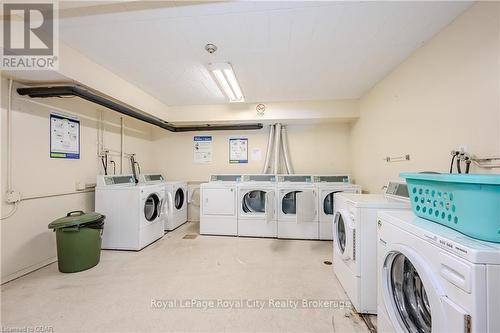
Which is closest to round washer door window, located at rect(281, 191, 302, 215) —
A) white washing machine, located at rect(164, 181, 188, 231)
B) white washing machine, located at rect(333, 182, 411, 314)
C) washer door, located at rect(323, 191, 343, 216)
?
washer door, located at rect(323, 191, 343, 216)

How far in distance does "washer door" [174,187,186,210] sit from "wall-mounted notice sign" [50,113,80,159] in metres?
1.71

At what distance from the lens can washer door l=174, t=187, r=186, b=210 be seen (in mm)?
4073

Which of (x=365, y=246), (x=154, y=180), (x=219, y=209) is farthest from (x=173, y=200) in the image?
(x=365, y=246)

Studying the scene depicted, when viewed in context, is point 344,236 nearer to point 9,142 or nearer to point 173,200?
point 173,200

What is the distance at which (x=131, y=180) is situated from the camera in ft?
11.8

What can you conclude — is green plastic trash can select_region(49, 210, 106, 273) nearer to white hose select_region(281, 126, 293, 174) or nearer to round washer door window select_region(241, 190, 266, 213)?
round washer door window select_region(241, 190, 266, 213)

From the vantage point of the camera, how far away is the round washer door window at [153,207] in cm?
327

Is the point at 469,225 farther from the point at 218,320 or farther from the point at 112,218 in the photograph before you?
the point at 112,218

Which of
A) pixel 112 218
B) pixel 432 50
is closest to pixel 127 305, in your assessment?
pixel 112 218

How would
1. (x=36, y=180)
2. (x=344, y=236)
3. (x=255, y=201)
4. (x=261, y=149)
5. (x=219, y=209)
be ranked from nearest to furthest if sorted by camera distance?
(x=344, y=236) < (x=36, y=180) < (x=219, y=209) < (x=255, y=201) < (x=261, y=149)

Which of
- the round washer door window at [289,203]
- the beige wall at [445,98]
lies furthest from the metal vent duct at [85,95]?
the beige wall at [445,98]

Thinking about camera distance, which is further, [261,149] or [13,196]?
[261,149]

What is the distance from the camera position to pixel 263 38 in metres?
1.90

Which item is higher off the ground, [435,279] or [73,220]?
[435,279]
